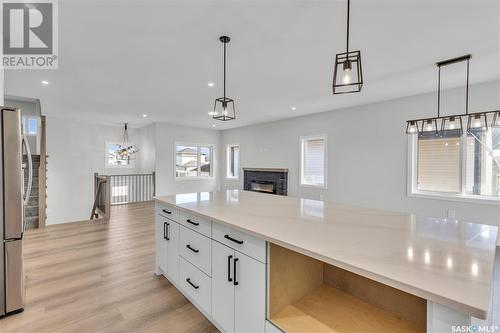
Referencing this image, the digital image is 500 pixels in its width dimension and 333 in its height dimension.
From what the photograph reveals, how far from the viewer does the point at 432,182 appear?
426 cm

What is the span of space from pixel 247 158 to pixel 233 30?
5.78 m

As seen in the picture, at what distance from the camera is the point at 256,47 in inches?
104

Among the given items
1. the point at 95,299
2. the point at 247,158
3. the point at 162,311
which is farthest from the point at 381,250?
the point at 247,158

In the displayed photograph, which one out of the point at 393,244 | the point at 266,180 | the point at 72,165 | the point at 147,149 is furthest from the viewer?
the point at 147,149

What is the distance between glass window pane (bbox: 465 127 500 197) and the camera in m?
3.65

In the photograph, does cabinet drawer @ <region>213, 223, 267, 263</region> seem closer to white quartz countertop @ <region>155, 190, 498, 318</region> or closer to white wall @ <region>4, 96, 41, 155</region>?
white quartz countertop @ <region>155, 190, 498, 318</region>

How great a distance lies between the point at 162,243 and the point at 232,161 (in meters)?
6.48

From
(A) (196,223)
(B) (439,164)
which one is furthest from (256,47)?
(B) (439,164)

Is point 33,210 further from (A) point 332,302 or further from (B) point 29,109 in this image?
(A) point 332,302

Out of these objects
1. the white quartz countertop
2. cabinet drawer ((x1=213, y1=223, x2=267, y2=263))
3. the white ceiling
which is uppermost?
the white ceiling

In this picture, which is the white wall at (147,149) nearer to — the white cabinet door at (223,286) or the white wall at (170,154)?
the white wall at (170,154)

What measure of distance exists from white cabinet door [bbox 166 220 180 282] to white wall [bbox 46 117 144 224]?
6755mm

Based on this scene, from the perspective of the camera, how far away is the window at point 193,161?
8.08 m

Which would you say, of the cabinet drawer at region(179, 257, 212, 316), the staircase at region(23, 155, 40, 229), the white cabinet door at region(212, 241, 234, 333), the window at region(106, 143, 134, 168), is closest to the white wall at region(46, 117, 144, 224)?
the window at region(106, 143, 134, 168)
